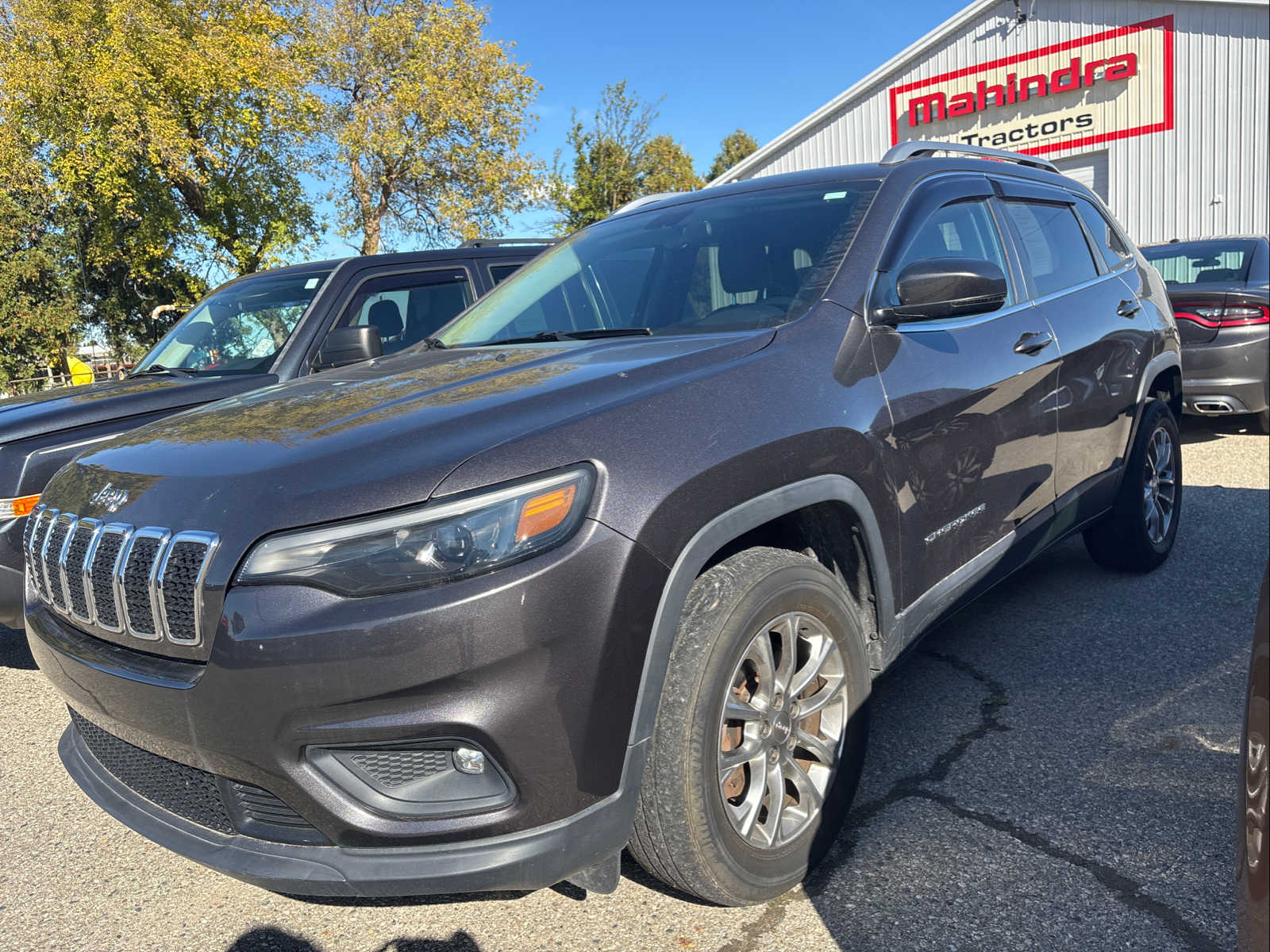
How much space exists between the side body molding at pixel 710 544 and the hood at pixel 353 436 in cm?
30

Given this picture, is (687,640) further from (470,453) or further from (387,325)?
(387,325)

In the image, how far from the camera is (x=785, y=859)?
2.29 meters

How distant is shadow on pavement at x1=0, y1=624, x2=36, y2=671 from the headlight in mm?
3369

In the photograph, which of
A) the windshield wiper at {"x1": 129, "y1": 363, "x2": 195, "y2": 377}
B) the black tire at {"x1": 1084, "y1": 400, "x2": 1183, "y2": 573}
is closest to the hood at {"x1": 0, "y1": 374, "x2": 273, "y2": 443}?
the windshield wiper at {"x1": 129, "y1": 363, "x2": 195, "y2": 377}

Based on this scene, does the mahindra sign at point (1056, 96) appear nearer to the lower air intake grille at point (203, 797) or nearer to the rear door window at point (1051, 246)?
the rear door window at point (1051, 246)

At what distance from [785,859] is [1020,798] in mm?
841

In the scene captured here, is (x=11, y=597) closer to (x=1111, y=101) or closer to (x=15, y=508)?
(x=15, y=508)

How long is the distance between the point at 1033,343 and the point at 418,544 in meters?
2.44

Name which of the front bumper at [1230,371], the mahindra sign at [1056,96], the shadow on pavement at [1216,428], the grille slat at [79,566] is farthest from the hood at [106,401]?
the mahindra sign at [1056,96]

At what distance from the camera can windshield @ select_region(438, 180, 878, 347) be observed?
9.27ft

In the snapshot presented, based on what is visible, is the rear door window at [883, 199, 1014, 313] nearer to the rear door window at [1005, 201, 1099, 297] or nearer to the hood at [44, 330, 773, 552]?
the rear door window at [1005, 201, 1099, 297]

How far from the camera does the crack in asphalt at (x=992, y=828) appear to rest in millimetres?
2178

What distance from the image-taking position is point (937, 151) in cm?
375

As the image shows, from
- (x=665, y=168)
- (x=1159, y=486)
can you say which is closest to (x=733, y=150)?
(x=665, y=168)
